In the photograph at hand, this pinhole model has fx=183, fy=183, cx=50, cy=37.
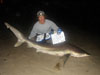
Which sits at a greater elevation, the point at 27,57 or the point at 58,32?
the point at 58,32

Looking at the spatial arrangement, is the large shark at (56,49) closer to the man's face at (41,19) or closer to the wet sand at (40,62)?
the wet sand at (40,62)

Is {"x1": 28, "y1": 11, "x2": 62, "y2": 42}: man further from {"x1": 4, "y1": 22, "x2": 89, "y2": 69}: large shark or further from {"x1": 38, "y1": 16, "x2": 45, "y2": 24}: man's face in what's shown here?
{"x1": 4, "y1": 22, "x2": 89, "y2": 69}: large shark

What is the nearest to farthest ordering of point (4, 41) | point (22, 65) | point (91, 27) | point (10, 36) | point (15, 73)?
1. point (15, 73)
2. point (22, 65)
3. point (4, 41)
4. point (10, 36)
5. point (91, 27)

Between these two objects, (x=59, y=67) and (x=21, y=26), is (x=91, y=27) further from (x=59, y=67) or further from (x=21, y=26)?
(x=59, y=67)

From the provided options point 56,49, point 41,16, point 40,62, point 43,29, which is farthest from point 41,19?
point 40,62

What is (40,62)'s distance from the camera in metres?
5.84

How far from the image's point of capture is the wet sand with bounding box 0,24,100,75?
5207 millimetres

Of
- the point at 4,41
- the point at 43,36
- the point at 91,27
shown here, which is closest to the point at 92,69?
the point at 43,36

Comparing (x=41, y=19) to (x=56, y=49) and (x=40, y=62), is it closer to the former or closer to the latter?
(x=56, y=49)

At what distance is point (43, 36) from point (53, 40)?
1.59 ft

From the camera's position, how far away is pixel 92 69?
533cm

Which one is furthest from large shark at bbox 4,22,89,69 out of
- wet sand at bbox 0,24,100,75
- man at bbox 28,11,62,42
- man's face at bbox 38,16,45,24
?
man's face at bbox 38,16,45,24

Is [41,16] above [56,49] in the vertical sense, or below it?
above

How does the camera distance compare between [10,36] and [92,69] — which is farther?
[10,36]
